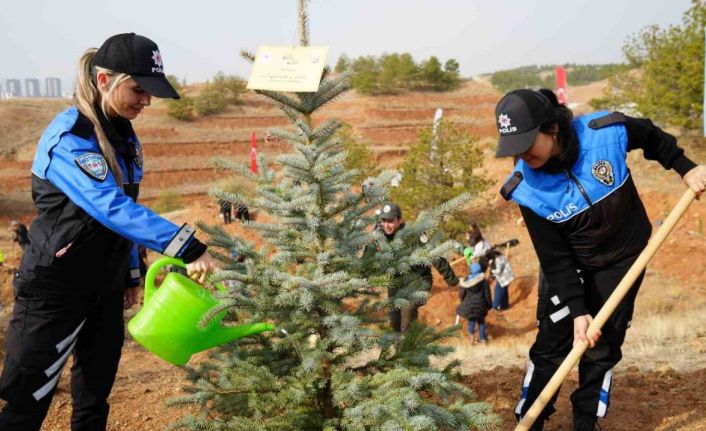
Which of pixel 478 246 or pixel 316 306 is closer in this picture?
pixel 316 306

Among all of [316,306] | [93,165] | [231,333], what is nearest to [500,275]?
[316,306]

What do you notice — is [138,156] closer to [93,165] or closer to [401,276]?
[93,165]

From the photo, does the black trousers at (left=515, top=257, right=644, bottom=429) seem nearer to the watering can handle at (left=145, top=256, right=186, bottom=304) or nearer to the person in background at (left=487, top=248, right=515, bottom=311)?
the watering can handle at (left=145, top=256, right=186, bottom=304)

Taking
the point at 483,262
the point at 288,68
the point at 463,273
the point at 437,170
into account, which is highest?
the point at 288,68

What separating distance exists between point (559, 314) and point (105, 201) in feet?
6.76

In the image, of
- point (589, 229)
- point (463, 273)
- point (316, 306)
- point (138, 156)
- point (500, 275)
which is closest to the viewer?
point (316, 306)

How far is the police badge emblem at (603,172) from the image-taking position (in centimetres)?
273

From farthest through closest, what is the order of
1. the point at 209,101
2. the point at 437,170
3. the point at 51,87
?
1. the point at 51,87
2. the point at 209,101
3. the point at 437,170

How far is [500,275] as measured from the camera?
11062 mm

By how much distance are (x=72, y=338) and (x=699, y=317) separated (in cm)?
699

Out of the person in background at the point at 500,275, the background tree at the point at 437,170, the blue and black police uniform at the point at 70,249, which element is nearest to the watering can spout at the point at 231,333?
the blue and black police uniform at the point at 70,249

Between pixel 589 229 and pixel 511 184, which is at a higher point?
pixel 511 184

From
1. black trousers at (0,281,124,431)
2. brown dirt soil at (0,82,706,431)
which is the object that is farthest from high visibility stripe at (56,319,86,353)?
brown dirt soil at (0,82,706,431)

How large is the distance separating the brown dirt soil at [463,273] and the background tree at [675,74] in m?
1.60
